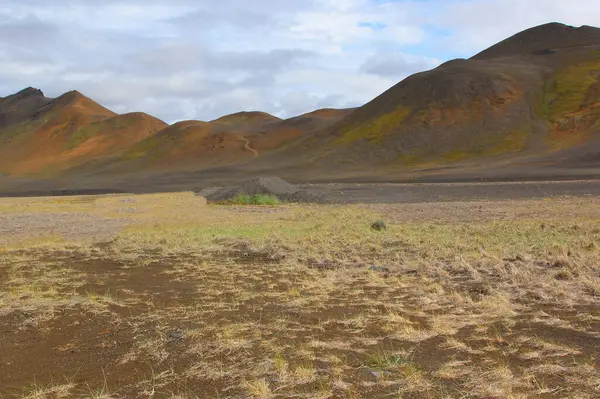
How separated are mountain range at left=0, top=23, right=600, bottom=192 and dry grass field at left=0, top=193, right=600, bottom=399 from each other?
4825cm

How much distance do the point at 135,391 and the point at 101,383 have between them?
481 millimetres

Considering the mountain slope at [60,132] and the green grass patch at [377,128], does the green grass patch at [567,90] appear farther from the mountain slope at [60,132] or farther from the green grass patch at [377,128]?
the mountain slope at [60,132]

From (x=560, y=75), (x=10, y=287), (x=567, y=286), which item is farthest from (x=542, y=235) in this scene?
(x=560, y=75)

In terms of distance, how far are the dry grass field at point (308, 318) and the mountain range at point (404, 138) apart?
48.3m

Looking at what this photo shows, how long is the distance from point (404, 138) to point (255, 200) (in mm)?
62381

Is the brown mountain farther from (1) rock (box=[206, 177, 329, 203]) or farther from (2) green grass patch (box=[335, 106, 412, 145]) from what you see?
(1) rock (box=[206, 177, 329, 203])

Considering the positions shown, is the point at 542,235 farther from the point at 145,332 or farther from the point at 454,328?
the point at 145,332

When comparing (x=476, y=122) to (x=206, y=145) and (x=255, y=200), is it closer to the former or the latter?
(x=206, y=145)

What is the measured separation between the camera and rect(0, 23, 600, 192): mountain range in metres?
81.4

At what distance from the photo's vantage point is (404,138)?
9694 cm

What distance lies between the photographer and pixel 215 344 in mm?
7219

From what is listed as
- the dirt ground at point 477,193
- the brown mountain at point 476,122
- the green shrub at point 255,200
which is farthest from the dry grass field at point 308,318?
the brown mountain at point 476,122

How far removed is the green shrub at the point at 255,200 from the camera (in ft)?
125

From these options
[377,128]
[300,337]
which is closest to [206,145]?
[377,128]
